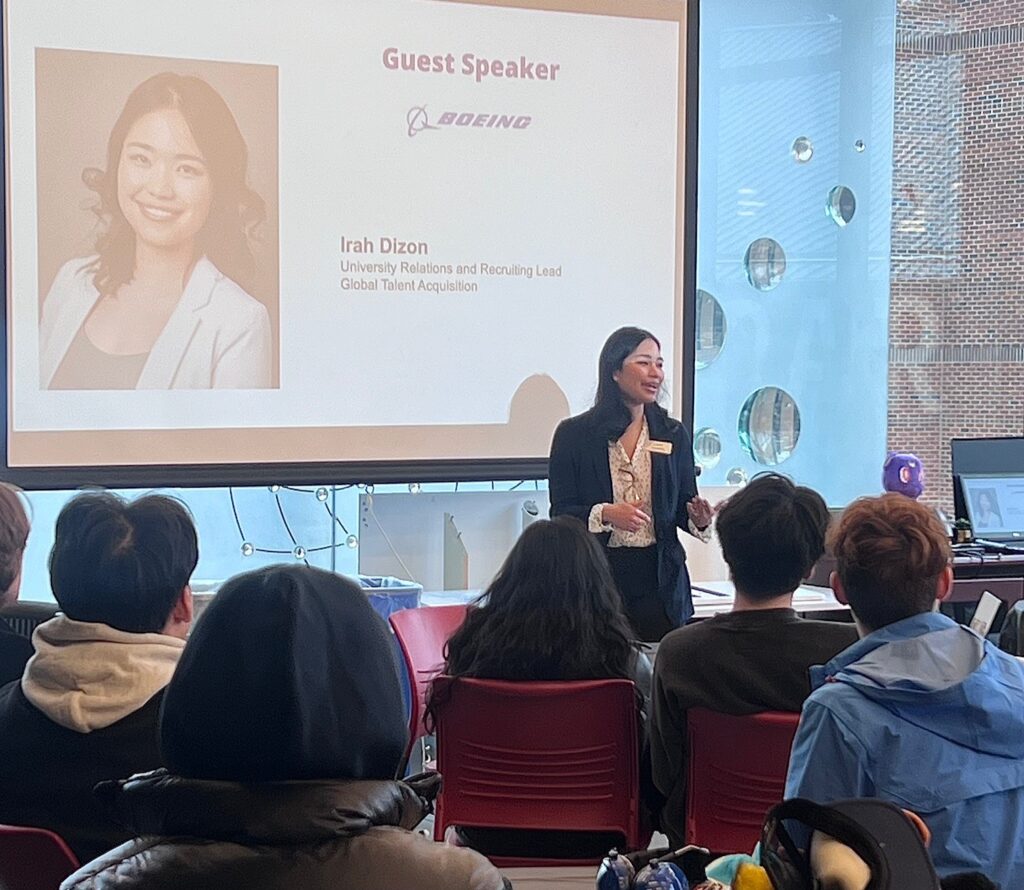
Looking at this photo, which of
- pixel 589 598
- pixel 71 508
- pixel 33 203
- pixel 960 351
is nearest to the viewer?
pixel 71 508

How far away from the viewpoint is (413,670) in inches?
129

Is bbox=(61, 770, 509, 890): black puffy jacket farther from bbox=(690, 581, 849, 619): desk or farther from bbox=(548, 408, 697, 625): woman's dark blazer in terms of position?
bbox=(690, 581, 849, 619): desk

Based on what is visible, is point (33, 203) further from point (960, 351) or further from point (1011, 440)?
point (960, 351)

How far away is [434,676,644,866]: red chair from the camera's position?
102 inches

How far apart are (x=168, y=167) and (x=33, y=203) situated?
1.63 ft

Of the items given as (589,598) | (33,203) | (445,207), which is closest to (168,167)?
(33,203)

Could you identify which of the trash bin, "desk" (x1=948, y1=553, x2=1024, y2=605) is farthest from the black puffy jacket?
"desk" (x1=948, y1=553, x2=1024, y2=605)

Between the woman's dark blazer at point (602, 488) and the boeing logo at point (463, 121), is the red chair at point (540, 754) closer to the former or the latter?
the woman's dark blazer at point (602, 488)

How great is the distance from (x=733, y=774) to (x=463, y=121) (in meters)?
3.32

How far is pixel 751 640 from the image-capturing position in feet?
8.28

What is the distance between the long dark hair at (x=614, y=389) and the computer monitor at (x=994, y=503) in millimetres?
2157

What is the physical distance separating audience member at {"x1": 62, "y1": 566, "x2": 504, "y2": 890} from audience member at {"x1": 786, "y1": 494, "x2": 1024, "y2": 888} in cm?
71

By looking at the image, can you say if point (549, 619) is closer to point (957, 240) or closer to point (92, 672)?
point (92, 672)

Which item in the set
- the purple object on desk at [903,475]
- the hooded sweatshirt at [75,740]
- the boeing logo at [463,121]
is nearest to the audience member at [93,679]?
the hooded sweatshirt at [75,740]
